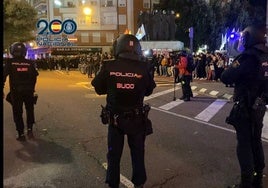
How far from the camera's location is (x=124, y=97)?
471 cm

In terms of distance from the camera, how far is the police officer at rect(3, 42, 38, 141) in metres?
7.79

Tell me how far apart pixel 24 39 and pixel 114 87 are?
4101 centimetres

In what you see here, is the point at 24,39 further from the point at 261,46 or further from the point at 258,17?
the point at 261,46

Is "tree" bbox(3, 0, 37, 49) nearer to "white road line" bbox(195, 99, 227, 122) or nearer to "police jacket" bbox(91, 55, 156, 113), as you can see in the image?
"white road line" bbox(195, 99, 227, 122)

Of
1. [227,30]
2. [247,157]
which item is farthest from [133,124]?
[227,30]

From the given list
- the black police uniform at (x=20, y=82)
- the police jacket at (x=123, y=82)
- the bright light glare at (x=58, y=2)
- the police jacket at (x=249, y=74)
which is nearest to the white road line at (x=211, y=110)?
the black police uniform at (x=20, y=82)

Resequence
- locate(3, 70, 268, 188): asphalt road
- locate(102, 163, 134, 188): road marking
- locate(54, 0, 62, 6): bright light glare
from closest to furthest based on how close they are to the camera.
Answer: locate(102, 163, 134, 188): road marking, locate(3, 70, 268, 188): asphalt road, locate(54, 0, 62, 6): bright light glare

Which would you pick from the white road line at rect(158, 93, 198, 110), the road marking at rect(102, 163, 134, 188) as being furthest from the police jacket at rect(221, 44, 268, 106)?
the white road line at rect(158, 93, 198, 110)

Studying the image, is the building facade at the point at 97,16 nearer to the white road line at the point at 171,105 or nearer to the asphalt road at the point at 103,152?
the white road line at the point at 171,105

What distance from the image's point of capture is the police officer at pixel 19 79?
779 centimetres

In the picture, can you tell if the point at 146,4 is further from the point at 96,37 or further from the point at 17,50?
the point at 17,50

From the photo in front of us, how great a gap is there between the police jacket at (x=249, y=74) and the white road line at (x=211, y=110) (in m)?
5.49

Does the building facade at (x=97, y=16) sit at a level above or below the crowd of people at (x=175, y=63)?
above

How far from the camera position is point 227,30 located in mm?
44000
